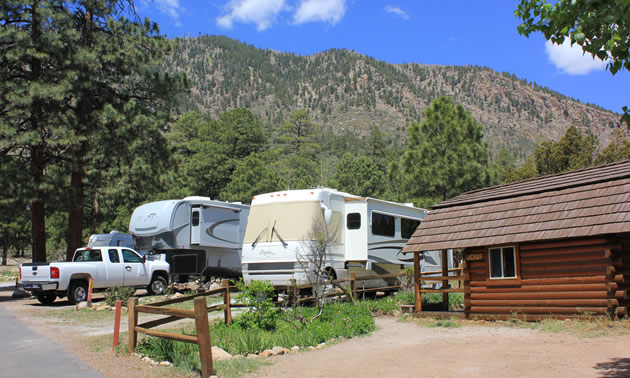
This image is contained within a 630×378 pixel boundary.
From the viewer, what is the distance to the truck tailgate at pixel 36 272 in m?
17.2

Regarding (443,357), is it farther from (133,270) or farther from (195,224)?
(195,224)

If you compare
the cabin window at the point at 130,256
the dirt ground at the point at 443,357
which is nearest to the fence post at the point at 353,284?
the dirt ground at the point at 443,357

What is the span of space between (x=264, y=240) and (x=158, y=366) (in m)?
7.12

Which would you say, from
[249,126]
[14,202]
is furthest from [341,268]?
[249,126]

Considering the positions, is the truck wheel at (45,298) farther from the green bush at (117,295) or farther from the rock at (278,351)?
the rock at (278,351)

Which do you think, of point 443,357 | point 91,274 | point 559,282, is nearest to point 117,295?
point 91,274

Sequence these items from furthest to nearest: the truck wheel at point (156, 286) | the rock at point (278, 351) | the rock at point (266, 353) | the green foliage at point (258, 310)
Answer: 1. the truck wheel at point (156, 286)
2. the green foliage at point (258, 310)
3. the rock at point (278, 351)
4. the rock at point (266, 353)

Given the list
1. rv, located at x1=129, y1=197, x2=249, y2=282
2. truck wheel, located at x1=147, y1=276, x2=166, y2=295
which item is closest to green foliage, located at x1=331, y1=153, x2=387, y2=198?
rv, located at x1=129, y1=197, x2=249, y2=282

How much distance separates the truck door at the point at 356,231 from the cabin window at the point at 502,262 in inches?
173

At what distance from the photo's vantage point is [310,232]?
15.1 meters

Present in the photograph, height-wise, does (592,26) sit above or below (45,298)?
above

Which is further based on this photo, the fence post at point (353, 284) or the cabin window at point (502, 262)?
the fence post at point (353, 284)

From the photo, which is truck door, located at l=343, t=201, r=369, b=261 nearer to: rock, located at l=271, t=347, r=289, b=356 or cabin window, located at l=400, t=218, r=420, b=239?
cabin window, located at l=400, t=218, r=420, b=239

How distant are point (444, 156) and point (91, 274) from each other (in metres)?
16.6
